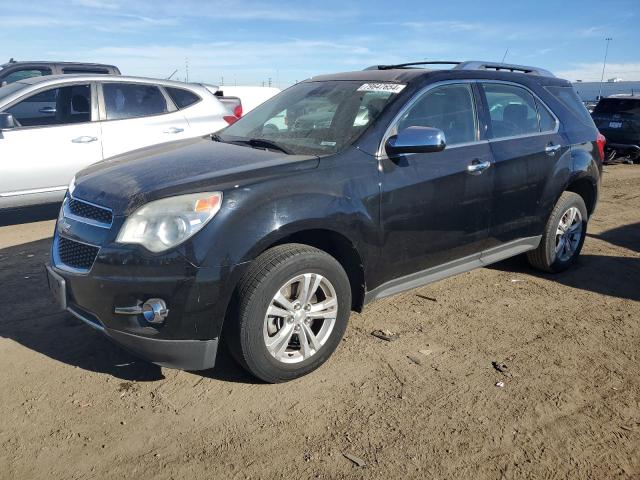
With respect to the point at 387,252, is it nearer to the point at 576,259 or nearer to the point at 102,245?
the point at 102,245

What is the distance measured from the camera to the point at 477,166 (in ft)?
13.4

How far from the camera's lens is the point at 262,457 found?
2.68 m

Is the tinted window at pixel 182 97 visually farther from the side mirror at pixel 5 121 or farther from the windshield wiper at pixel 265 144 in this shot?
the windshield wiper at pixel 265 144

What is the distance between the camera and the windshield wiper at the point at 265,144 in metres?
3.68

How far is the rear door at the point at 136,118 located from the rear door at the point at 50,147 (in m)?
0.16

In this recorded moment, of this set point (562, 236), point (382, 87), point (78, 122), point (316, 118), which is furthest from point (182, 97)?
point (562, 236)

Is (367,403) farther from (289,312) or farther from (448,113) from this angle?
(448,113)

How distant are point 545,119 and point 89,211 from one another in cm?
371

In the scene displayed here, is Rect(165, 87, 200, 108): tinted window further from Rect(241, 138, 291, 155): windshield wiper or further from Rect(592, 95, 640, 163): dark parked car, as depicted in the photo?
Rect(592, 95, 640, 163): dark parked car

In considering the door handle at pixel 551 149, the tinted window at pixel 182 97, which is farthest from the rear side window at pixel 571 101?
the tinted window at pixel 182 97

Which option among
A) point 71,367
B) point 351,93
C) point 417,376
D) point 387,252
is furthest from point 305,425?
point 351,93

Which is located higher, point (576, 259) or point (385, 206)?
point (385, 206)

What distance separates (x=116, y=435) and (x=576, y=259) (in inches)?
175

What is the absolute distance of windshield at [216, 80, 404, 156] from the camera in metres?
3.70
